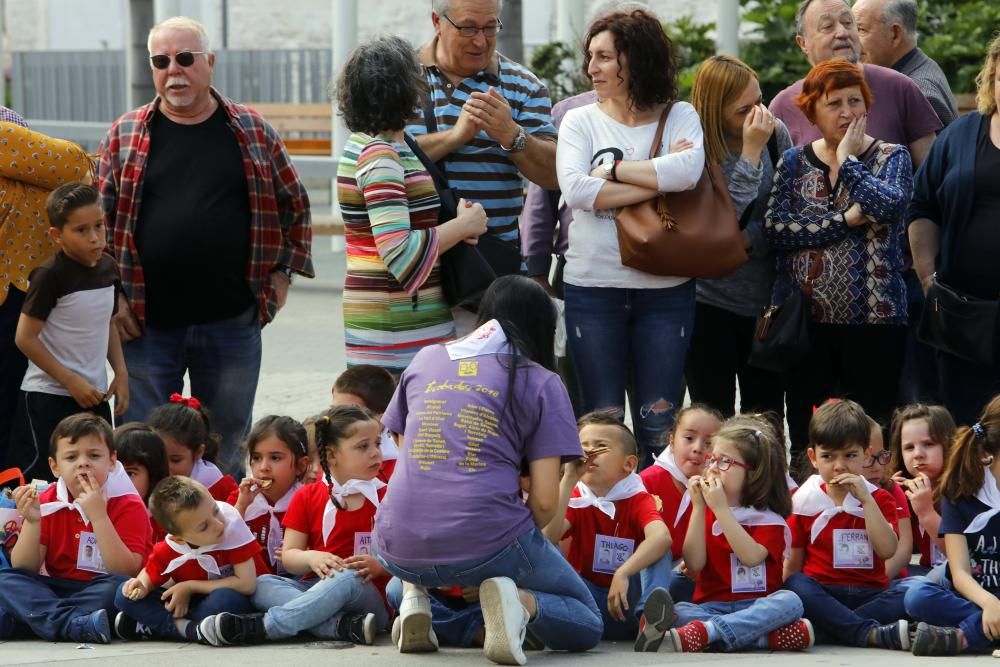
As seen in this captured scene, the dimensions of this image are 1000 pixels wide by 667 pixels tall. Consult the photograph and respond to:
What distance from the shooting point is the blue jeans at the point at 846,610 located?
18.0 ft

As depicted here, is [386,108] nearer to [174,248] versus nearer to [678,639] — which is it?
[174,248]

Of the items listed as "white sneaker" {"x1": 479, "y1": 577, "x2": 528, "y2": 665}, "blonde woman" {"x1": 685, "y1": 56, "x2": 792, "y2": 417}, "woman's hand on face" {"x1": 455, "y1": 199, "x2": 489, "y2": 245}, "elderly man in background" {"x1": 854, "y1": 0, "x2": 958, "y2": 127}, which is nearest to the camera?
"white sneaker" {"x1": 479, "y1": 577, "x2": 528, "y2": 665}

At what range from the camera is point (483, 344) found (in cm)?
520

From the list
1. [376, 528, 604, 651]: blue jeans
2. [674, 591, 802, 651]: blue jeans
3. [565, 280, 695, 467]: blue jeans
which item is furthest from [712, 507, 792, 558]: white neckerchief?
[565, 280, 695, 467]: blue jeans

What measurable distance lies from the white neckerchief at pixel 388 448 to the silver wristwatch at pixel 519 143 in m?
1.19

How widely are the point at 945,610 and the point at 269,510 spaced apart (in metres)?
2.35

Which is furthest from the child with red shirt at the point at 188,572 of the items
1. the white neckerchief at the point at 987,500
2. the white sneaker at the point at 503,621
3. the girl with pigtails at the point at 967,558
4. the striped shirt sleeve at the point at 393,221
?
the white neckerchief at the point at 987,500

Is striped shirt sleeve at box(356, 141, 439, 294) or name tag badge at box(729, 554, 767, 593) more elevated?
striped shirt sleeve at box(356, 141, 439, 294)

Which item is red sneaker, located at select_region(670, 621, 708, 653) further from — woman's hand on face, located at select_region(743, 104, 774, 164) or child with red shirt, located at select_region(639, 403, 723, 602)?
woman's hand on face, located at select_region(743, 104, 774, 164)

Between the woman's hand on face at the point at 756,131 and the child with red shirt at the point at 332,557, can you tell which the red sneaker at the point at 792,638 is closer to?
the child with red shirt at the point at 332,557

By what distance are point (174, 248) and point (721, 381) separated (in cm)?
227

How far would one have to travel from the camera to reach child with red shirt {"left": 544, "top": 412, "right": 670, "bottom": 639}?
559cm

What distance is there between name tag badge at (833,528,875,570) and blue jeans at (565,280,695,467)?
92cm

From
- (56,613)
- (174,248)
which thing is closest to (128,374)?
(174,248)
